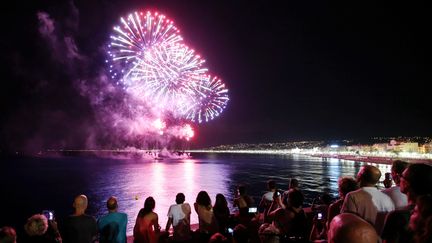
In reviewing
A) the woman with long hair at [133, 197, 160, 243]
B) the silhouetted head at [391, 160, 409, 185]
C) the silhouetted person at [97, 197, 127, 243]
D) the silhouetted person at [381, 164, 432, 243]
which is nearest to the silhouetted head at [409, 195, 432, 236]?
the silhouetted person at [381, 164, 432, 243]

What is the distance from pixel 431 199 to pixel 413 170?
2.35ft

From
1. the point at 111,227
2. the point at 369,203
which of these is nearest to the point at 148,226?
the point at 111,227

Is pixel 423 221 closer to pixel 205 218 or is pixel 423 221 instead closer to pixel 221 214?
pixel 205 218

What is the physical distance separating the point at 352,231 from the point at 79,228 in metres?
4.96

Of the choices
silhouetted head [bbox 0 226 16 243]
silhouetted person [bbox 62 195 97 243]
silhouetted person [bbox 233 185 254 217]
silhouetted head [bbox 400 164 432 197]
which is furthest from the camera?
silhouetted person [bbox 233 185 254 217]

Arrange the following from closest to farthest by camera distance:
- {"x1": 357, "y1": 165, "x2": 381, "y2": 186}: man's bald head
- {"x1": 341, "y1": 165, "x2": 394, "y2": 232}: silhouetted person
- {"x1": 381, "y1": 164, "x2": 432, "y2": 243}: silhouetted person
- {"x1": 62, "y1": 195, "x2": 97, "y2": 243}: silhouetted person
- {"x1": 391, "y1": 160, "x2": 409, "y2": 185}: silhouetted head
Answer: {"x1": 381, "y1": 164, "x2": 432, "y2": 243}: silhouetted person
{"x1": 341, "y1": 165, "x2": 394, "y2": 232}: silhouetted person
{"x1": 357, "y1": 165, "x2": 381, "y2": 186}: man's bald head
{"x1": 391, "y1": 160, "x2": 409, "y2": 185}: silhouetted head
{"x1": 62, "y1": 195, "x2": 97, "y2": 243}: silhouetted person

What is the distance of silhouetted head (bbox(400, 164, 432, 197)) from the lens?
3.58 meters

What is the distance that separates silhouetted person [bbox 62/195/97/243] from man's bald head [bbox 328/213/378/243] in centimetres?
468

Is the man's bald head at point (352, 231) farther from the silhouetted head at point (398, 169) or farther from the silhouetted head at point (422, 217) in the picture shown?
the silhouetted head at point (398, 169)

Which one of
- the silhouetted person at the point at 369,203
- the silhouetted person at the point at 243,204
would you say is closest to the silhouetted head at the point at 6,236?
the silhouetted person at the point at 369,203

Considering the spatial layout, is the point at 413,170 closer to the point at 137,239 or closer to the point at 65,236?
the point at 65,236

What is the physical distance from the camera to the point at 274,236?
12.6 feet

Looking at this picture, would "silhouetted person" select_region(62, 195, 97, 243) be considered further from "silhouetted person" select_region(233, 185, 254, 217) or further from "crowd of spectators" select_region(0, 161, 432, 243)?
"silhouetted person" select_region(233, 185, 254, 217)

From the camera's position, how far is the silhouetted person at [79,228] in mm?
5898
